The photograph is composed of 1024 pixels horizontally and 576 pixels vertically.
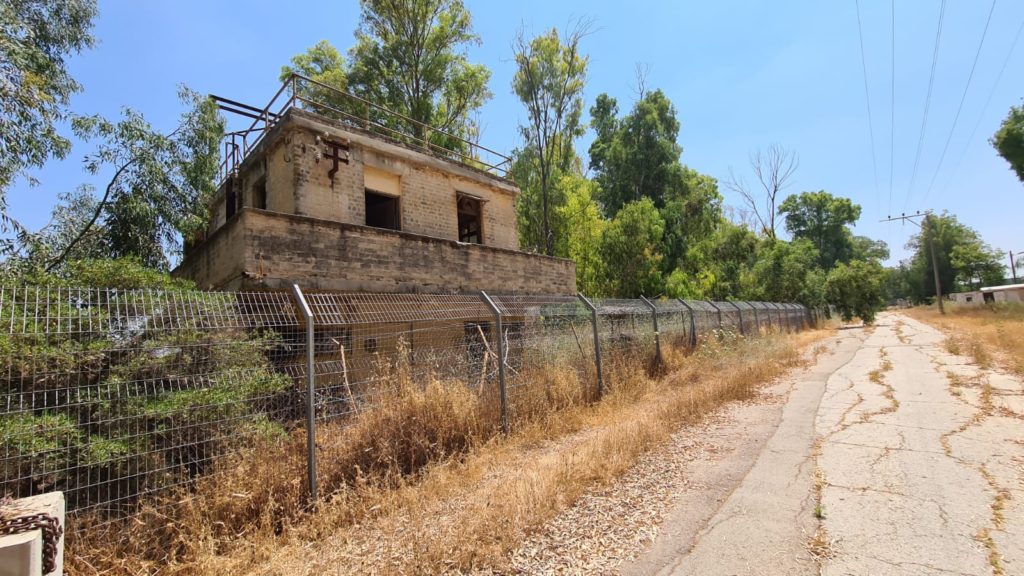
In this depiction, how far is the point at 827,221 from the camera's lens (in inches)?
2137

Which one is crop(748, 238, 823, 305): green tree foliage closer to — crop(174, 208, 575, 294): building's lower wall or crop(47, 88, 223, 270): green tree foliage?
crop(174, 208, 575, 294): building's lower wall

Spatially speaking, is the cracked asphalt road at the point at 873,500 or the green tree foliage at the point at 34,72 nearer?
the cracked asphalt road at the point at 873,500

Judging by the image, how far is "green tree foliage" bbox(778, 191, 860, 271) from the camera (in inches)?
2106

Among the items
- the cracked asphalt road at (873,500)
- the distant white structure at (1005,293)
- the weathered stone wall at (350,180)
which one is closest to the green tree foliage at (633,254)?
the weathered stone wall at (350,180)

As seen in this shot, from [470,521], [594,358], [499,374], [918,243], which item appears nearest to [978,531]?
[470,521]

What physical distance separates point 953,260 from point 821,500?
63294 mm

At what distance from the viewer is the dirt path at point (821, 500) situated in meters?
2.64

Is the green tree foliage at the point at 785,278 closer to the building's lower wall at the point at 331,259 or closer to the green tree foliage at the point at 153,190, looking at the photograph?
the building's lower wall at the point at 331,259

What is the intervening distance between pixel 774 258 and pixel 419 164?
27.5 metres

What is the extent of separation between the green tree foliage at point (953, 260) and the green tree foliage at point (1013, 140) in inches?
921

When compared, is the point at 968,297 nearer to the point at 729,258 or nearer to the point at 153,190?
the point at 729,258

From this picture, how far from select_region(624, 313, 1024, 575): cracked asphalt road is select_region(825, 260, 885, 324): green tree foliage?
98.5ft

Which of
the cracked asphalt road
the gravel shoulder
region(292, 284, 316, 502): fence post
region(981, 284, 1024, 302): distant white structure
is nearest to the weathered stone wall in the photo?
region(292, 284, 316, 502): fence post

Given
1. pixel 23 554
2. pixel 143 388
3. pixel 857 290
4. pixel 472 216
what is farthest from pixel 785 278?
pixel 23 554
